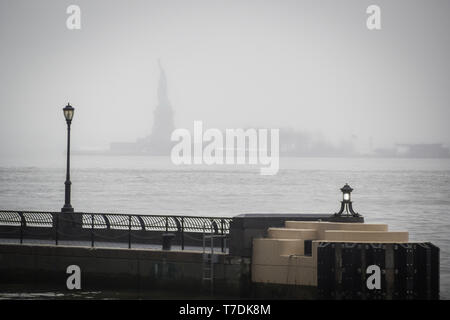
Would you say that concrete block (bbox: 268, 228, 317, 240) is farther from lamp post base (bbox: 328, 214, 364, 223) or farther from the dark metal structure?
the dark metal structure

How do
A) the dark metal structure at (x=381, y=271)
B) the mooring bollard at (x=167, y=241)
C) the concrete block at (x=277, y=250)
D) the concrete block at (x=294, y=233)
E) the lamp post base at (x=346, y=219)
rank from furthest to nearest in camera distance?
the mooring bollard at (x=167, y=241) < the lamp post base at (x=346, y=219) < the concrete block at (x=294, y=233) < the concrete block at (x=277, y=250) < the dark metal structure at (x=381, y=271)

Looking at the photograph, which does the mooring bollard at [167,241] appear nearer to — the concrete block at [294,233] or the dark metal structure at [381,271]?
the concrete block at [294,233]

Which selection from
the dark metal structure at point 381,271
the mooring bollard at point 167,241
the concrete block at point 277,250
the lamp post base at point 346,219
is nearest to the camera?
the dark metal structure at point 381,271

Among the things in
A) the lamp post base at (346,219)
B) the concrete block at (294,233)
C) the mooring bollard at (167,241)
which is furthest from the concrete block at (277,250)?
the mooring bollard at (167,241)

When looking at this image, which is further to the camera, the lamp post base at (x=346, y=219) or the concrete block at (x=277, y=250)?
the lamp post base at (x=346, y=219)

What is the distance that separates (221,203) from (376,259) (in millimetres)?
94803

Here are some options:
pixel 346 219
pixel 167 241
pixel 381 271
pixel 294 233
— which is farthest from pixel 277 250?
pixel 167 241

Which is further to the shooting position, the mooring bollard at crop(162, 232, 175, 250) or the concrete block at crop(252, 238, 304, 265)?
the mooring bollard at crop(162, 232, 175, 250)

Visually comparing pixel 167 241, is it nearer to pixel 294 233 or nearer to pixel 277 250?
pixel 277 250

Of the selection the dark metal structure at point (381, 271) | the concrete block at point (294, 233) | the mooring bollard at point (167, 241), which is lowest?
the dark metal structure at point (381, 271)


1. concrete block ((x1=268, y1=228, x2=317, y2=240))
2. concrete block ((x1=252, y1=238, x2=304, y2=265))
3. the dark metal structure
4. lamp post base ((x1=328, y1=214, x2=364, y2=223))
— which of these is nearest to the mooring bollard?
concrete block ((x1=252, y1=238, x2=304, y2=265))

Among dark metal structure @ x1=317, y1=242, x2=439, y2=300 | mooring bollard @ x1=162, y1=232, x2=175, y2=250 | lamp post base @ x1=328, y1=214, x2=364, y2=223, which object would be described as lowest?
dark metal structure @ x1=317, y1=242, x2=439, y2=300

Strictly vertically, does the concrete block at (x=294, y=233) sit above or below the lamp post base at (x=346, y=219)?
below
